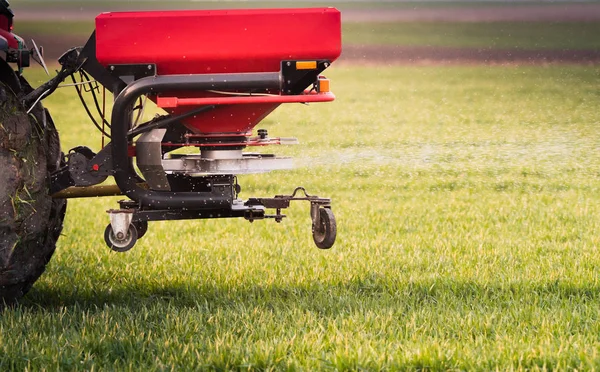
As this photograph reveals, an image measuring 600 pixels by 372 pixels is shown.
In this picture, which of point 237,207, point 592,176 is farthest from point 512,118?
point 237,207

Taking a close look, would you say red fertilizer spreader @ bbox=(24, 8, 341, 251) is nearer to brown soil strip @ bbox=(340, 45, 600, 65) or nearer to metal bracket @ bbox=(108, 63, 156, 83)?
metal bracket @ bbox=(108, 63, 156, 83)

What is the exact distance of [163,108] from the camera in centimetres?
605

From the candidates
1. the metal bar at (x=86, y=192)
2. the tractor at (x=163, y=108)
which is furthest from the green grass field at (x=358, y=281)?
the metal bar at (x=86, y=192)

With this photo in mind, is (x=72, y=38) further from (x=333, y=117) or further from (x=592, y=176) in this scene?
(x=592, y=176)

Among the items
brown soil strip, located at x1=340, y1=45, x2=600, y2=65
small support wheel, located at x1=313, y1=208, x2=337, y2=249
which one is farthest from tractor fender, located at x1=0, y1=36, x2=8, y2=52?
brown soil strip, located at x1=340, y1=45, x2=600, y2=65

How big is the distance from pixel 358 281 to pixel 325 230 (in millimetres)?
656

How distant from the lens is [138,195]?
6137mm

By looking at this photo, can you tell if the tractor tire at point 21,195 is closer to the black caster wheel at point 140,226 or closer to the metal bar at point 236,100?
the black caster wheel at point 140,226

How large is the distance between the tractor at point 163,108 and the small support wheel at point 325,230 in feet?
1.19

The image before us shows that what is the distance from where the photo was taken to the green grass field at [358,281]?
520 cm

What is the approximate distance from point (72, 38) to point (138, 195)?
27.8 meters

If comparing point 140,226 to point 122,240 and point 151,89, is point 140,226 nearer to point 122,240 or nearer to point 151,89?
point 122,240

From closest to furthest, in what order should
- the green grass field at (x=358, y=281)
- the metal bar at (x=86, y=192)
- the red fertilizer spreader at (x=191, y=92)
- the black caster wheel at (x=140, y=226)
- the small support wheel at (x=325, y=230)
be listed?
1. the green grass field at (x=358, y=281)
2. the red fertilizer spreader at (x=191, y=92)
3. the metal bar at (x=86, y=192)
4. the small support wheel at (x=325, y=230)
5. the black caster wheel at (x=140, y=226)

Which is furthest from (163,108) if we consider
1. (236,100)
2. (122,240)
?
(122,240)
